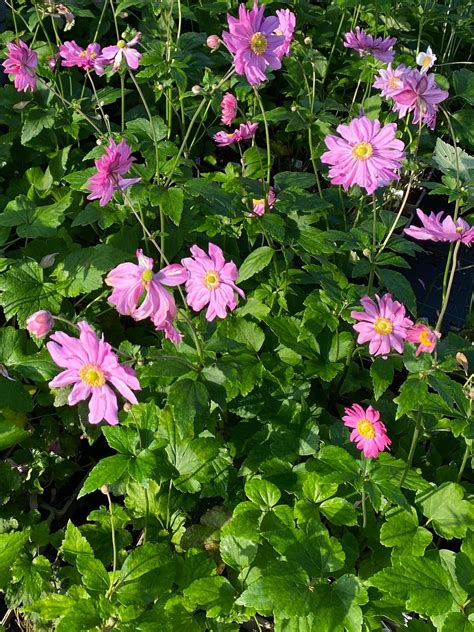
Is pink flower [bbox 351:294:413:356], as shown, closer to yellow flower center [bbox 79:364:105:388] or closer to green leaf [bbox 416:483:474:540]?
green leaf [bbox 416:483:474:540]

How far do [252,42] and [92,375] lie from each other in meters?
1.07

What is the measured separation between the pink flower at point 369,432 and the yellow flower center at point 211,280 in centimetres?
53

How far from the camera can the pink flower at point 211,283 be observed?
1.70m

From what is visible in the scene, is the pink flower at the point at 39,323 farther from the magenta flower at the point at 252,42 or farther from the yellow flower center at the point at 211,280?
the magenta flower at the point at 252,42

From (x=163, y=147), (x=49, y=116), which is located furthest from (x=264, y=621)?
(x=49, y=116)

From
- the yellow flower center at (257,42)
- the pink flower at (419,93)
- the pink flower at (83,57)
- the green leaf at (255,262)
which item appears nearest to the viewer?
the pink flower at (419,93)

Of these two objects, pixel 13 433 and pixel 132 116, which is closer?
pixel 13 433

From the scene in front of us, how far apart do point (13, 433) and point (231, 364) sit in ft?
2.26

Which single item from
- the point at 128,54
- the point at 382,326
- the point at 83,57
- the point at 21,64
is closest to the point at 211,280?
the point at 382,326

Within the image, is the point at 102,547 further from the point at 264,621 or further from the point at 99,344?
the point at 99,344

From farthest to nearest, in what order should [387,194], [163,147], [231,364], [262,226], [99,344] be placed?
[387,194] < [163,147] < [262,226] < [231,364] < [99,344]

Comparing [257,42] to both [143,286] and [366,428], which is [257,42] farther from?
[366,428]

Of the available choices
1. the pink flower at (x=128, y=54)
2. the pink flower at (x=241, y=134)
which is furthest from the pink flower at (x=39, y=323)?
the pink flower at (x=241, y=134)

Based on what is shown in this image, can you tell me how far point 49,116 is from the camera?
2.72 metres
